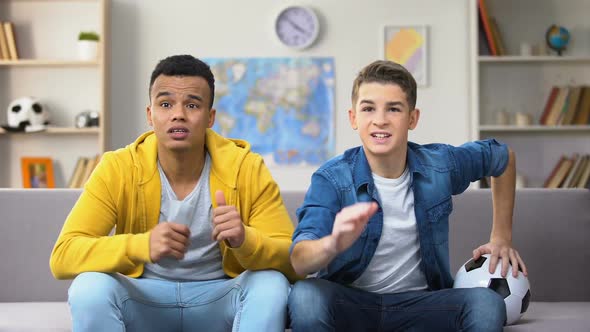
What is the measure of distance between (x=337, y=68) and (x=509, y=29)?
1.15m

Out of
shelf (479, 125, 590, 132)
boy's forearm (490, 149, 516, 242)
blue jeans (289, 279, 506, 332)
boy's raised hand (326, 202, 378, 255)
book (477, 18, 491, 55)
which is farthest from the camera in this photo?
book (477, 18, 491, 55)

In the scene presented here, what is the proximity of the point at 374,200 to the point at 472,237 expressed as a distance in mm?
603

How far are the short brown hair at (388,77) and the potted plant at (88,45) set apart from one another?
11.7ft

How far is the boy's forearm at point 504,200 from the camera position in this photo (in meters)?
2.43

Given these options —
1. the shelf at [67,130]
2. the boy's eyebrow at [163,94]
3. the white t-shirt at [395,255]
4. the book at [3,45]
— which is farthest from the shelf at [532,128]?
the boy's eyebrow at [163,94]

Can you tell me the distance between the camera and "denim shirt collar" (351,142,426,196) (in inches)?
86.0

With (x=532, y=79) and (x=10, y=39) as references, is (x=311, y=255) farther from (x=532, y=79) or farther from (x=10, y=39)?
(x=10, y=39)

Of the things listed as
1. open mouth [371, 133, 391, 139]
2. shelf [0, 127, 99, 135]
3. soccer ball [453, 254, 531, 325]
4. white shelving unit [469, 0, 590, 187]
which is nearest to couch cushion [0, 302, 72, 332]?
open mouth [371, 133, 391, 139]

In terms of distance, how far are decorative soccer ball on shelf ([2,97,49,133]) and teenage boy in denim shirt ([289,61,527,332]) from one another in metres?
3.71

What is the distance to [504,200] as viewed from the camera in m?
2.46

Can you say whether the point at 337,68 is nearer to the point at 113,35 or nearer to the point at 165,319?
the point at 113,35

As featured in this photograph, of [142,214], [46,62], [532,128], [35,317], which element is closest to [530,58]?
[532,128]

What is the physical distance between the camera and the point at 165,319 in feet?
6.87

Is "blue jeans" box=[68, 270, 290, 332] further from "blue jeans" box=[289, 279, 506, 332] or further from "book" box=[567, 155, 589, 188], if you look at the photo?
"book" box=[567, 155, 589, 188]
